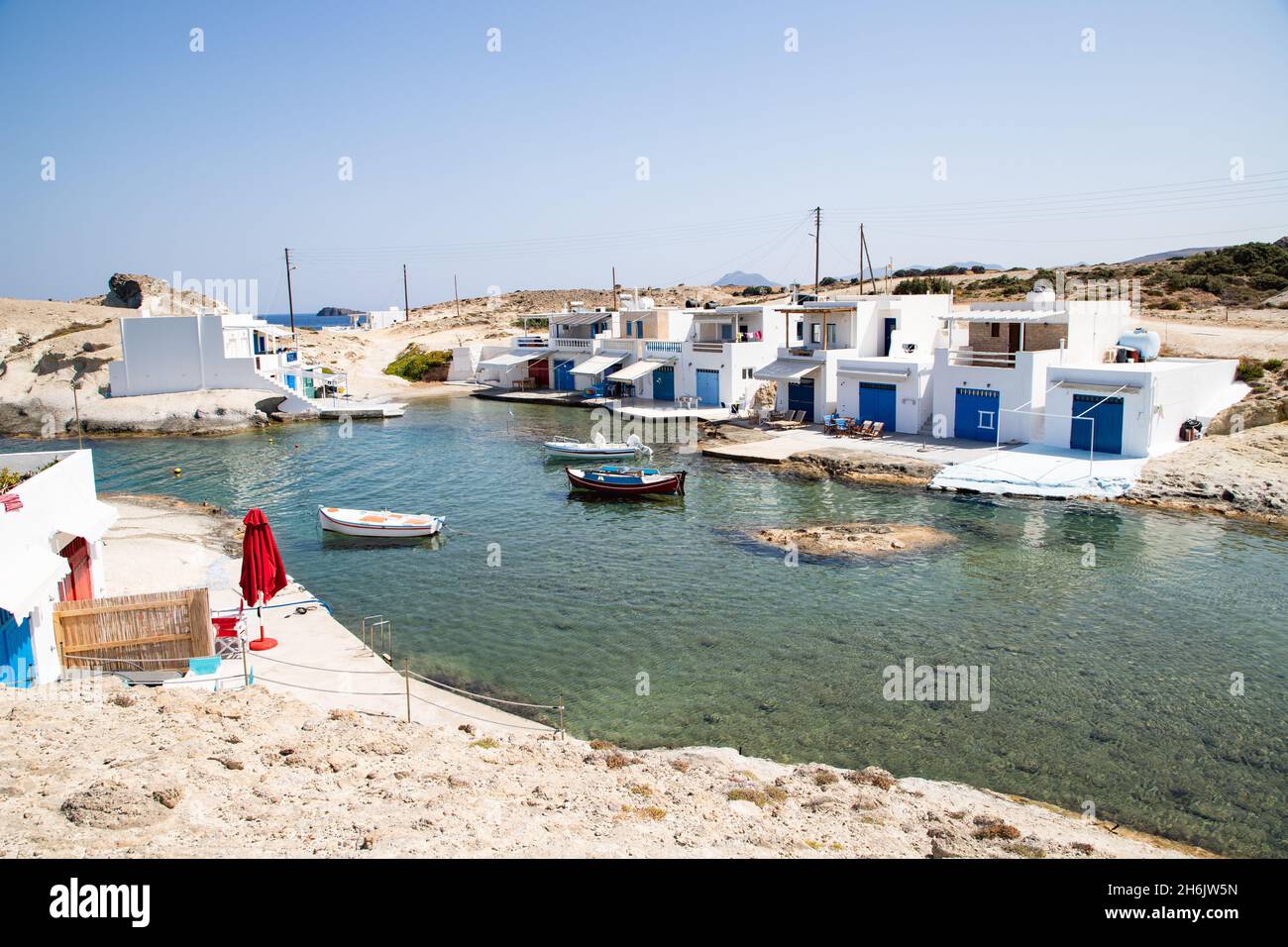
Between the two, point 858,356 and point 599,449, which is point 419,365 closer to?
point 599,449

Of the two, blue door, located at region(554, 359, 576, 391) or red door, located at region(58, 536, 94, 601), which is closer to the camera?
red door, located at region(58, 536, 94, 601)

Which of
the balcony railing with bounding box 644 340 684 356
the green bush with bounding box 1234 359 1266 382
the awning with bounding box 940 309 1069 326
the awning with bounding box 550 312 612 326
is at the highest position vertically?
the awning with bounding box 550 312 612 326

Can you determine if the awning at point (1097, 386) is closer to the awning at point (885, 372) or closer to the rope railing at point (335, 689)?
the awning at point (885, 372)

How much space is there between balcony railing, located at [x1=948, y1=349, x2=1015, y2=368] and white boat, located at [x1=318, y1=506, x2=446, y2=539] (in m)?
22.5

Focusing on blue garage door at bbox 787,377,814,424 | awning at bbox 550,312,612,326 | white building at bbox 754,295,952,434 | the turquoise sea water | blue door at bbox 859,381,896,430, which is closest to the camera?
the turquoise sea water

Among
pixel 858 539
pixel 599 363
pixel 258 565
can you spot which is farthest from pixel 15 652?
pixel 599 363

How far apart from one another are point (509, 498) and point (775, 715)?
1988 cm

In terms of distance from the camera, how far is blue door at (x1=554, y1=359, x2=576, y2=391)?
6312 centimetres

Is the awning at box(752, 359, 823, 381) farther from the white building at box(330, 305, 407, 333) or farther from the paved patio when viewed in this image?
the white building at box(330, 305, 407, 333)

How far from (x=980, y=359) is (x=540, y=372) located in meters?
37.9

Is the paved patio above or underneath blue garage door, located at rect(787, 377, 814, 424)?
underneath

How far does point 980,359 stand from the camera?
121 ft

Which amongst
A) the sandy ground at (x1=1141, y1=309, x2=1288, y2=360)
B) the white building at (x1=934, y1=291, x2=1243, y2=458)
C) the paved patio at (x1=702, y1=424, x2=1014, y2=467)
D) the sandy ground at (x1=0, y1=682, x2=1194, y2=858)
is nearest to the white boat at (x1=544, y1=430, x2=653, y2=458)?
the paved patio at (x1=702, y1=424, x2=1014, y2=467)
